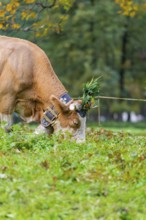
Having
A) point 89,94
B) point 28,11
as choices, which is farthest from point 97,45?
point 89,94

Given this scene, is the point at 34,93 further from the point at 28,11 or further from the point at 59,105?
the point at 28,11

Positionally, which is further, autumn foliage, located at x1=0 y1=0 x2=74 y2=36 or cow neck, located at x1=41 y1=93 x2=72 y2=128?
autumn foliage, located at x1=0 y1=0 x2=74 y2=36

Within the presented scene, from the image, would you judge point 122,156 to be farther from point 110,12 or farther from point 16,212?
Answer: point 110,12

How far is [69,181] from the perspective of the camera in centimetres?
761

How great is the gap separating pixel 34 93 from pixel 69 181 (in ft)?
17.6

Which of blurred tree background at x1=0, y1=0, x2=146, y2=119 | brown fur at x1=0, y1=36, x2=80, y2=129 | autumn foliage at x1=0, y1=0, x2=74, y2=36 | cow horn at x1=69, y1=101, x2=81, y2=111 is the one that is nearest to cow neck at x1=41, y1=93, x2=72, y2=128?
brown fur at x1=0, y1=36, x2=80, y2=129

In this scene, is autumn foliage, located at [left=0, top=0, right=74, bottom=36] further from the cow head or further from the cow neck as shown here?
the cow head

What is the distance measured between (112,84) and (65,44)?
4250mm

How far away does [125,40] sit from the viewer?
141 ft

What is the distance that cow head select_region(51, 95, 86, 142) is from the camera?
12.2 m

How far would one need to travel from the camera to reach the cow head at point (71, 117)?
12.2m

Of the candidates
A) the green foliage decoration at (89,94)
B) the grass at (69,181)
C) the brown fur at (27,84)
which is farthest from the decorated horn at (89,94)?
the grass at (69,181)

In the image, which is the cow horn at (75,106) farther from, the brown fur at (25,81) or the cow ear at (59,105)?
the brown fur at (25,81)

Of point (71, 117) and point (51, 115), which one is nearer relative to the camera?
point (71, 117)
